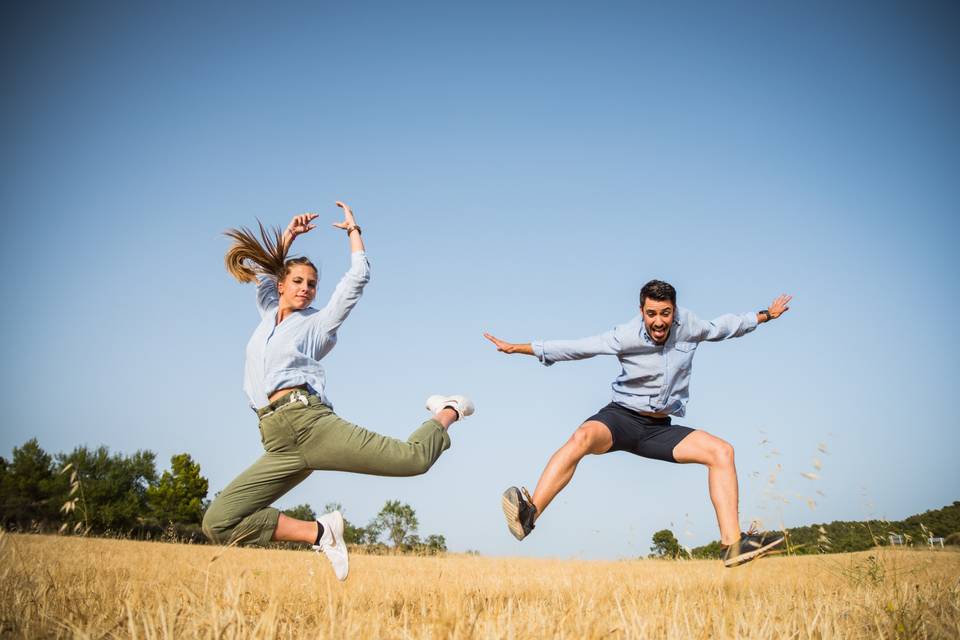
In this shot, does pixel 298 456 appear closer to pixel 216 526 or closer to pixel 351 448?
pixel 351 448

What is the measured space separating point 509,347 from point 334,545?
239 centimetres

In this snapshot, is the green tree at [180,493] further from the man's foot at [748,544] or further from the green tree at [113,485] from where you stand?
the man's foot at [748,544]

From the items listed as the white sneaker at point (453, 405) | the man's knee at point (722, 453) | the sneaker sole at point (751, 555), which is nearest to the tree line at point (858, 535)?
the sneaker sole at point (751, 555)

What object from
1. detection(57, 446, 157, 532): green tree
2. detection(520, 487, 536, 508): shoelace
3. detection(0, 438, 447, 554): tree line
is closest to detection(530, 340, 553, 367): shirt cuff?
detection(520, 487, 536, 508): shoelace

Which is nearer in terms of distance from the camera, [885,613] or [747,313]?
[885,613]

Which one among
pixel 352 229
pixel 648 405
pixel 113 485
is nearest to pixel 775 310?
pixel 648 405

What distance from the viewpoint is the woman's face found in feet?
15.7

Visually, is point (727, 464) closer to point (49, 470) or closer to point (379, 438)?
point (379, 438)

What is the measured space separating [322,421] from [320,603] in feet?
3.70

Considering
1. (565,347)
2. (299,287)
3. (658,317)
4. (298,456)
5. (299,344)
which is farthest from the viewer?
(565,347)

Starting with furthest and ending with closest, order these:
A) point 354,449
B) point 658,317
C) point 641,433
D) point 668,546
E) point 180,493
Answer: point 180,493, point 668,546, point 641,433, point 658,317, point 354,449

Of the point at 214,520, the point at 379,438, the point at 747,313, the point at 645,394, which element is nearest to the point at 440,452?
the point at 379,438

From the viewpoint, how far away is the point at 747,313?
610 cm

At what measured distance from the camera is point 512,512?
193 inches
